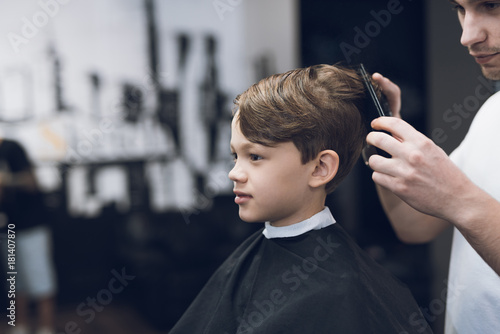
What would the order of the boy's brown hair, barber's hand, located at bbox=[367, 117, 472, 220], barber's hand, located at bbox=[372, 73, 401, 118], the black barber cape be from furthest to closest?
barber's hand, located at bbox=[372, 73, 401, 118], the boy's brown hair, the black barber cape, barber's hand, located at bbox=[367, 117, 472, 220]

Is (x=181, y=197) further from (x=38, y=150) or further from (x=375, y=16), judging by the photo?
(x=375, y=16)

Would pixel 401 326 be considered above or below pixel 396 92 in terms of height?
below

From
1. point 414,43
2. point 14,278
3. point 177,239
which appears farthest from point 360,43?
point 14,278

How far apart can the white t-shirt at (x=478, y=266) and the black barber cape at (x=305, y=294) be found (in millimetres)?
207

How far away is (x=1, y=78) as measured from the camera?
2771 mm

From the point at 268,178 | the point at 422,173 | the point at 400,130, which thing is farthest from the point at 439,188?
the point at 268,178

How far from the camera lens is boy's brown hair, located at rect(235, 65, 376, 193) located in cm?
121

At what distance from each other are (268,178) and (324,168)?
0.17 metres

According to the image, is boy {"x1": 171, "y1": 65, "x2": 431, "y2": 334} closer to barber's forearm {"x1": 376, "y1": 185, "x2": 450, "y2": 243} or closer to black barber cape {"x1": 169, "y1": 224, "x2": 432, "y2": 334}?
black barber cape {"x1": 169, "y1": 224, "x2": 432, "y2": 334}

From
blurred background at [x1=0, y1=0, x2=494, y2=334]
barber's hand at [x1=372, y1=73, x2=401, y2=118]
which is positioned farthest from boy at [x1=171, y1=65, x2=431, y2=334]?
blurred background at [x1=0, y1=0, x2=494, y2=334]

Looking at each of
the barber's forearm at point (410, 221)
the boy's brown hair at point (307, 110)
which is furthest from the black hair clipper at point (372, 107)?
the barber's forearm at point (410, 221)

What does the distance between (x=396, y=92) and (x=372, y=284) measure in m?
0.61

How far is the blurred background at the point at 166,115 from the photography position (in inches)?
114

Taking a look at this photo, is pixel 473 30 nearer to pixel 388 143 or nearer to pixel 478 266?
pixel 388 143
